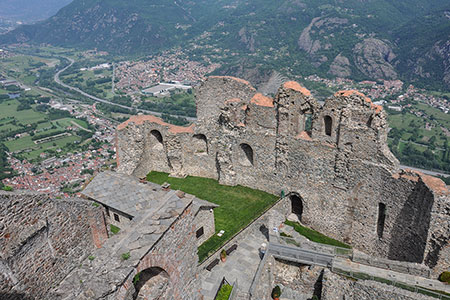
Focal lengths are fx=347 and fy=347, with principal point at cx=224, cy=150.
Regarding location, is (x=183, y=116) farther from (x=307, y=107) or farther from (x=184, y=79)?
(x=307, y=107)

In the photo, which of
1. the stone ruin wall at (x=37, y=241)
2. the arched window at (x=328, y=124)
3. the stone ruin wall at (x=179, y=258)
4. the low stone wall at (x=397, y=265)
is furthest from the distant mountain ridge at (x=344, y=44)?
the stone ruin wall at (x=37, y=241)

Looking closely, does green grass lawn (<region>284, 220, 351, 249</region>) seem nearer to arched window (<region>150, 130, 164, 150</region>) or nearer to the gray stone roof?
the gray stone roof

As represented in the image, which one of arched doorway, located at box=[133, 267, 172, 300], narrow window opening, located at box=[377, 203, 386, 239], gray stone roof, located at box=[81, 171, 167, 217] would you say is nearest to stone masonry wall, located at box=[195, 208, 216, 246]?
gray stone roof, located at box=[81, 171, 167, 217]

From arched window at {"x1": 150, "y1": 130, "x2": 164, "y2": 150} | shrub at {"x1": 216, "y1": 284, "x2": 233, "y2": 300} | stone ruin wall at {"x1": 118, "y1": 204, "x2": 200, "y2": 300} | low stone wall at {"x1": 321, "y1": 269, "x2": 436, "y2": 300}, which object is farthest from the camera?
arched window at {"x1": 150, "y1": 130, "x2": 164, "y2": 150}

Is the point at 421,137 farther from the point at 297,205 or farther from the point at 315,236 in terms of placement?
the point at 315,236

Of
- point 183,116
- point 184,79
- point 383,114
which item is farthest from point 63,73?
point 383,114

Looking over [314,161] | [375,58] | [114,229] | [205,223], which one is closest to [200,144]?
[205,223]
